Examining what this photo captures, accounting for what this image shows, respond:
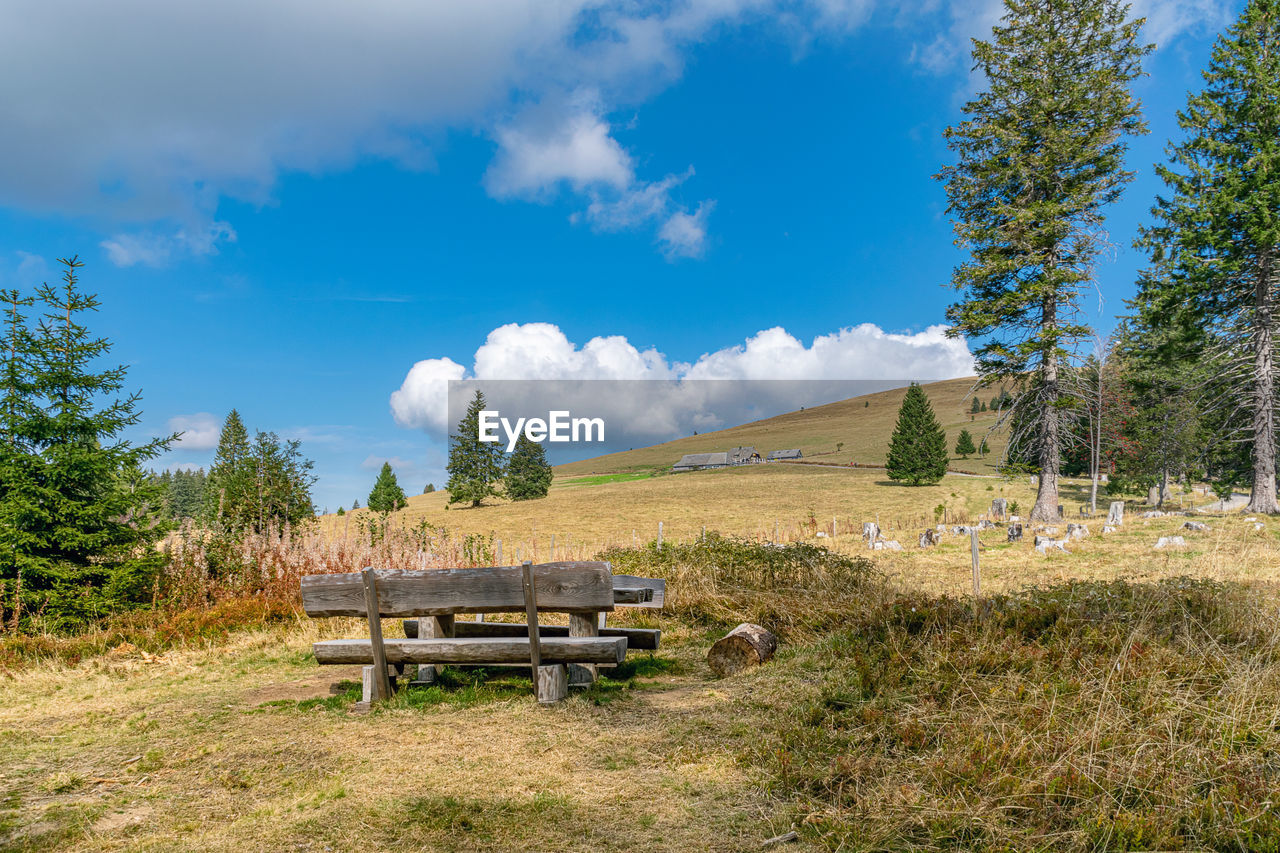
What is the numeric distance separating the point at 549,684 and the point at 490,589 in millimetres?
958

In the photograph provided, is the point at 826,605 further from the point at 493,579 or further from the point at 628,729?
the point at 493,579

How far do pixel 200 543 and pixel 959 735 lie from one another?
10.8m

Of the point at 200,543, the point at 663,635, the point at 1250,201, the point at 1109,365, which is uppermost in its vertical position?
the point at 1250,201

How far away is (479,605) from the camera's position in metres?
5.67

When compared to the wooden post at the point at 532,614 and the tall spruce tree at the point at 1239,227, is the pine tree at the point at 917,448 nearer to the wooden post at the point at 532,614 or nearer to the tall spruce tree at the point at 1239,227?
the tall spruce tree at the point at 1239,227

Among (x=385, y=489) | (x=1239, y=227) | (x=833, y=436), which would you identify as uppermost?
(x=1239, y=227)

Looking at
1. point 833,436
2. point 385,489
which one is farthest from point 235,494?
point 833,436

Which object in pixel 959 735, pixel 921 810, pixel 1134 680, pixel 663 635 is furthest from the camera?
pixel 663 635

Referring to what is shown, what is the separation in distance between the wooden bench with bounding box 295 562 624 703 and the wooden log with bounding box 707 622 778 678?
144cm

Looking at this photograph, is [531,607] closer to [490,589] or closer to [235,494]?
[490,589]

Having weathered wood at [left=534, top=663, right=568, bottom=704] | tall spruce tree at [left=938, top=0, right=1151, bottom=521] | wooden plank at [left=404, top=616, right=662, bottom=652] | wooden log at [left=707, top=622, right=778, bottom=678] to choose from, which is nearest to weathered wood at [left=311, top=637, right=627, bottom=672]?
weathered wood at [left=534, top=663, right=568, bottom=704]

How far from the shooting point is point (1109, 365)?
3547cm

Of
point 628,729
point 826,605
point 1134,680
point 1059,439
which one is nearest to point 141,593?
point 628,729

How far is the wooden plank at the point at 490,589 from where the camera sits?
18.5 feet
